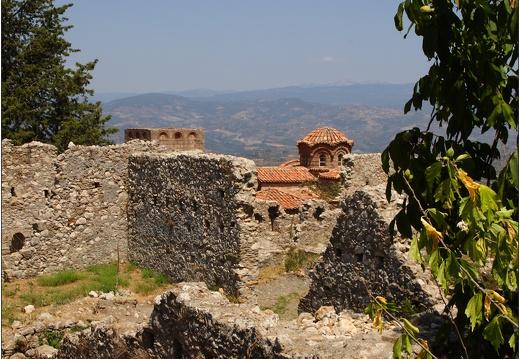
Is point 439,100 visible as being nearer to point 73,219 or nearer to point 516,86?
point 516,86

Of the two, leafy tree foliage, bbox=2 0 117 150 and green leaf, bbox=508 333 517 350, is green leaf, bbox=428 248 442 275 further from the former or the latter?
leafy tree foliage, bbox=2 0 117 150

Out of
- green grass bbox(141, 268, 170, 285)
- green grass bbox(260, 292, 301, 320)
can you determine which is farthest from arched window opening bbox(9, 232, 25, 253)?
green grass bbox(260, 292, 301, 320)

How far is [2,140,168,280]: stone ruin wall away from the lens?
49.7 ft

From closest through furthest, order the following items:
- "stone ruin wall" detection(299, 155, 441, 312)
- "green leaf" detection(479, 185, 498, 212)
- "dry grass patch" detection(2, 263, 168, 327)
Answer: "green leaf" detection(479, 185, 498, 212) → "stone ruin wall" detection(299, 155, 441, 312) → "dry grass patch" detection(2, 263, 168, 327)

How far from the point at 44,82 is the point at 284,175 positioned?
45.5 feet

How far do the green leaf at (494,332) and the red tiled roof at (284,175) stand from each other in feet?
102

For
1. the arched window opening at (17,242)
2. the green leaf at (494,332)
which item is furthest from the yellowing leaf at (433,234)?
the arched window opening at (17,242)

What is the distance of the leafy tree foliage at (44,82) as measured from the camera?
26.4 metres

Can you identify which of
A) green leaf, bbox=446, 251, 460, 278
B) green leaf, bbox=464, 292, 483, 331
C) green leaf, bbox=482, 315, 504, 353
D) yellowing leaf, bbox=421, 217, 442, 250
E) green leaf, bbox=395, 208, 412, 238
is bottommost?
green leaf, bbox=482, 315, 504, 353

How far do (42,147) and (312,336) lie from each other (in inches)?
421

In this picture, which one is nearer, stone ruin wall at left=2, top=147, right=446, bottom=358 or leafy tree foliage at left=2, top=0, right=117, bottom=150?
stone ruin wall at left=2, top=147, right=446, bottom=358

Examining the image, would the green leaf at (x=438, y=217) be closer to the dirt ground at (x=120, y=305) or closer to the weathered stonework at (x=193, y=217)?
the dirt ground at (x=120, y=305)

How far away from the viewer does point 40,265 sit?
1528 centimetres

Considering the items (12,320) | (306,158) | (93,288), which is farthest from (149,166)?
(306,158)
